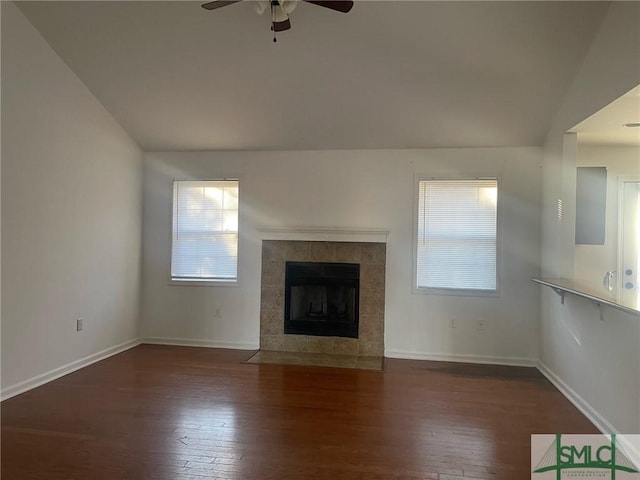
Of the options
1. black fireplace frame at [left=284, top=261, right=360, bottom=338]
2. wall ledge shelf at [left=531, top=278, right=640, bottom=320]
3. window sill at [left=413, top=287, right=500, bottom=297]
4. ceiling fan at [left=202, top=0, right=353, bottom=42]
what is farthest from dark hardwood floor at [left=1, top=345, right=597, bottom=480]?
ceiling fan at [left=202, top=0, right=353, bottom=42]

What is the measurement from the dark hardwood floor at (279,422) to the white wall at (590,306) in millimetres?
264

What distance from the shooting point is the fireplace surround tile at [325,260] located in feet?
15.8

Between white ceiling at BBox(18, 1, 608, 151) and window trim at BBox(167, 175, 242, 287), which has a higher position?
white ceiling at BBox(18, 1, 608, 151)

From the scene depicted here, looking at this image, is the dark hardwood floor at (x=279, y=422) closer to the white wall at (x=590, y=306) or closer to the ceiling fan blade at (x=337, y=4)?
the white wall at (x=590, y=306)

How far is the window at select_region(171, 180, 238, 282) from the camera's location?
16.8 feet

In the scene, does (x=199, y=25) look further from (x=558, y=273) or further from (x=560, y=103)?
(x=558, y=273)

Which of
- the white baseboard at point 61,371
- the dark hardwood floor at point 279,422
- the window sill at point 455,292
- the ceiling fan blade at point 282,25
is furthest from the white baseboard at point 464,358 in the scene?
the ceiling fan blade at point 282,25

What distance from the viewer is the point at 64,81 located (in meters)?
3.93

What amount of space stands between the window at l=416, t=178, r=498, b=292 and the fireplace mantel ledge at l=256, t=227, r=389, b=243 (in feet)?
1.72

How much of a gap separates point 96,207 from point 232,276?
171 centimetres

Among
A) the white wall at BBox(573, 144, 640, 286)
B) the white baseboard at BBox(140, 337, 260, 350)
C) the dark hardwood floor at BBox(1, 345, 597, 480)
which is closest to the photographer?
the dark hardwood floor at BBox(1, 345, 597, 480)

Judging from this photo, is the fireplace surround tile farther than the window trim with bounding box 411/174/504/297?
Yes

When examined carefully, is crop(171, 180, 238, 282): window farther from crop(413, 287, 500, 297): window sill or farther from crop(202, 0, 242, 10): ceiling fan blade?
crop(202, 0, 242, 10): ceiling fan blade

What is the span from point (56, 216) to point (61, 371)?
1506mm
